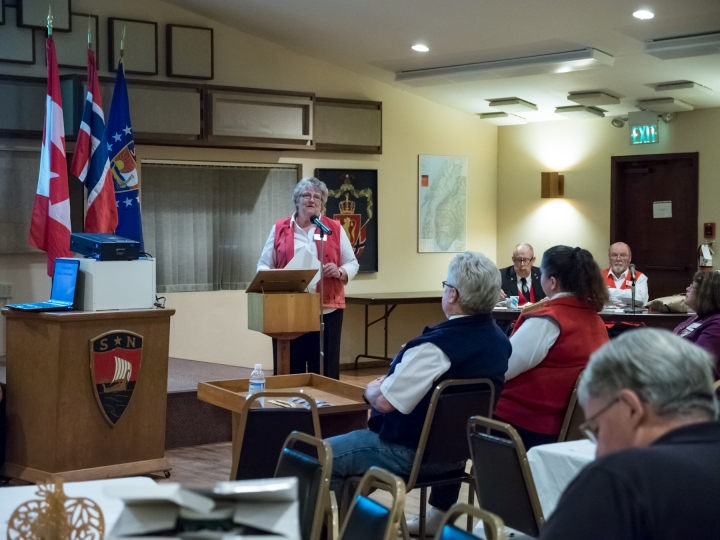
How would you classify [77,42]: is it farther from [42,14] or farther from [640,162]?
[640,162]

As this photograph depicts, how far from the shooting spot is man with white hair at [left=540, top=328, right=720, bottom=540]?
49.6 inches

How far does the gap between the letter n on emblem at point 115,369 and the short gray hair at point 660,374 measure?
3.36 metres

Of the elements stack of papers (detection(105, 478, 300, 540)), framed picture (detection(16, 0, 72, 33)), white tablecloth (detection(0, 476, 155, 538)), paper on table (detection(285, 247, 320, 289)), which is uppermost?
framed picture (detection(16, 0, 72, 33))

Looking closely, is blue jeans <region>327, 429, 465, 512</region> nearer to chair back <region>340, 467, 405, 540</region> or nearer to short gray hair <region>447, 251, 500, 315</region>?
short gray hair <region>447, 251, 500, 315</region>

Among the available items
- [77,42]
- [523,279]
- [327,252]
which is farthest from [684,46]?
[77,42]

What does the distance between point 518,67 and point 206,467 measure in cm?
404

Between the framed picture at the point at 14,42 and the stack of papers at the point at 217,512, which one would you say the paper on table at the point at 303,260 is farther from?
the stack of papers at the point at 217,512

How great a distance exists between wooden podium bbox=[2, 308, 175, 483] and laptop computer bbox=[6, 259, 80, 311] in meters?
0.05

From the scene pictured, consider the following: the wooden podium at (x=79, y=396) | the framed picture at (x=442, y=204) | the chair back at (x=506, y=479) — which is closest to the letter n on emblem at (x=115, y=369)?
the wooden podium at (x=79, y=396)

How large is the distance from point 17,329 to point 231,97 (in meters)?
3.60

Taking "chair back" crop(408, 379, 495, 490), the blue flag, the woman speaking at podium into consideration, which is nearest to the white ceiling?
the blue flag

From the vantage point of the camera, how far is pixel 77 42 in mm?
6941

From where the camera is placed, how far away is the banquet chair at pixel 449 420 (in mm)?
3186

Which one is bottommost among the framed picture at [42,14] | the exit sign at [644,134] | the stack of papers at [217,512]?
the stack of papers at [217,512]
